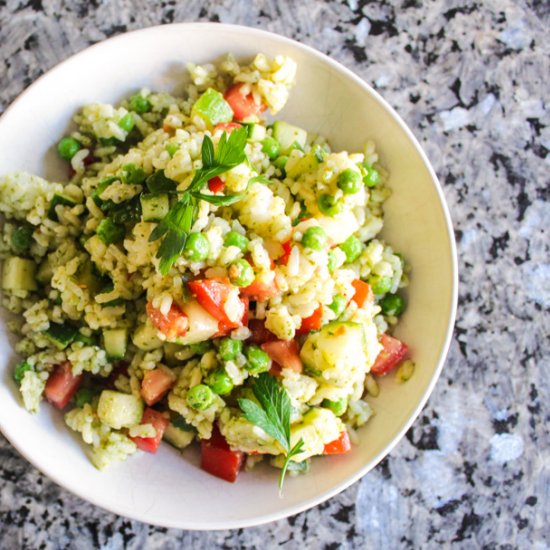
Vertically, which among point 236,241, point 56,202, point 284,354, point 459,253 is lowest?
point 459,253

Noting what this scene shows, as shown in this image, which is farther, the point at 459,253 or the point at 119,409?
the point at 459,253

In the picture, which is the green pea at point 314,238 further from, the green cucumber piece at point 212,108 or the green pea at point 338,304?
the green cucumber piece at point 212,108

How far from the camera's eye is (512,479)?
9.12 feet

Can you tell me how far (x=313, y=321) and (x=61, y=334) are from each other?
81 cm

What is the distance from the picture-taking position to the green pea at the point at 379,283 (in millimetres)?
2379

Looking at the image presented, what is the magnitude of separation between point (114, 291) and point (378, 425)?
961 millimetres

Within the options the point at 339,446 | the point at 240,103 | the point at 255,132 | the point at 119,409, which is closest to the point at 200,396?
the point at 119,409

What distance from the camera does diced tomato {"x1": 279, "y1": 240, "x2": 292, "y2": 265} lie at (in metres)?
2.10

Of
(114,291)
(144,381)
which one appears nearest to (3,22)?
(114,291)

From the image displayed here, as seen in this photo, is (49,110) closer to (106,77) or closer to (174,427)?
(106,77)

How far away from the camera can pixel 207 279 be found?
80.6 inches

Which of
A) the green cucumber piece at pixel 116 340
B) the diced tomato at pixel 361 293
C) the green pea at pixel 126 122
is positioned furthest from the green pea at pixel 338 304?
the green pea at pixel 126 122

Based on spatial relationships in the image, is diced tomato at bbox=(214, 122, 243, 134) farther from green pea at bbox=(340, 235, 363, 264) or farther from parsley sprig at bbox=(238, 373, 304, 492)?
parsley sprig at bbox=(238, 373, 304, 492)

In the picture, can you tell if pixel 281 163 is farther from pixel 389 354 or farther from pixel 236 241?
pixel 389 354
